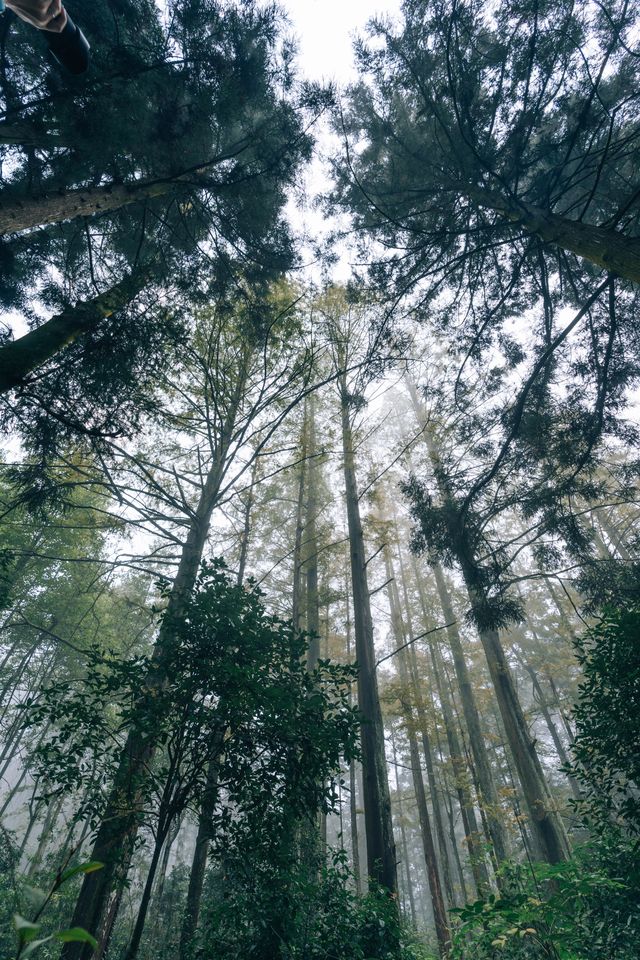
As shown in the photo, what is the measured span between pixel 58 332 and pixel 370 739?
583cm

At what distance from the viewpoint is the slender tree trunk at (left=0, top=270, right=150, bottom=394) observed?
11.4ft

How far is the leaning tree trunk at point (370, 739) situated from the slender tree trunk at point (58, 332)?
3.03 metres

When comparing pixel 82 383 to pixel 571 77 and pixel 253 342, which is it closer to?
pixel 253 342

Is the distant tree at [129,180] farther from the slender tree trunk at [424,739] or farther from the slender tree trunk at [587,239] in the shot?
the slender tree trunk at [424,739]

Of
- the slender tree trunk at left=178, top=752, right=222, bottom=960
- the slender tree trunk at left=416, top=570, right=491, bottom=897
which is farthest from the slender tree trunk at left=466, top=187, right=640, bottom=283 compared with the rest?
the slender tree trunk at left=416, top=570, right=491, bottom=897

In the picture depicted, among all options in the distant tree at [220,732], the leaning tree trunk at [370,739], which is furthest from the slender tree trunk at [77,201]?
the distant tree at [220,732]

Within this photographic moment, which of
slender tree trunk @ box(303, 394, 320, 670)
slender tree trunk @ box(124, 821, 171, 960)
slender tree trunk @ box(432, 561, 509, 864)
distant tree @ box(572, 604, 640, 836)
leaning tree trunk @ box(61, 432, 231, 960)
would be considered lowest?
slender tree trunk @ box(124, 821, 171, 960)

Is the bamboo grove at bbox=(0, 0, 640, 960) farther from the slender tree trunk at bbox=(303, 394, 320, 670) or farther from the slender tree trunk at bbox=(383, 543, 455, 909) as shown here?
the slender tree trunk at bbox=(383, 543, 455, 909)

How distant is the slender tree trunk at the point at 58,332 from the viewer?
3475 millimetres

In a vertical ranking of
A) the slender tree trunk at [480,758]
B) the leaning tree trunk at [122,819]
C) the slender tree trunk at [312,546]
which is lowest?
the leaning tree trunk at [122,819]

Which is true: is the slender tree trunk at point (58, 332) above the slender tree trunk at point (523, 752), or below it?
above

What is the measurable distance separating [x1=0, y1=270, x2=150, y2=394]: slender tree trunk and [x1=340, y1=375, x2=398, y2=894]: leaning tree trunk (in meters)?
3.03

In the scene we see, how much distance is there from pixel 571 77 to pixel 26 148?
5.73 meters

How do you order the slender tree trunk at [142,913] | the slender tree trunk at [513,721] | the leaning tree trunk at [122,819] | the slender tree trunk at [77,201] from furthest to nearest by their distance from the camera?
the slender tree trunk at [513,721], the slender tree trunk at [77,201], the leaning tree trunk at [122,819], the slender tree trunk at [142,913]
